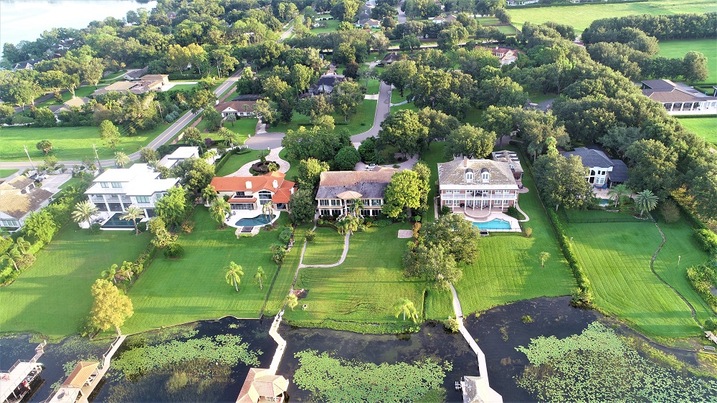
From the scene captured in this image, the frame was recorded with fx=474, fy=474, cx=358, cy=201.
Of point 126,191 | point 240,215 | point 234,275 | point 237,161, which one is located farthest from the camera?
point 237,161

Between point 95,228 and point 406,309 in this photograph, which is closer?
point 406,309

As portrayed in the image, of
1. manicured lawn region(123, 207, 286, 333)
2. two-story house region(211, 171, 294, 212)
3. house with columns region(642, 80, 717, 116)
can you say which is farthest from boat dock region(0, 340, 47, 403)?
house with columns region(642, 80, 717, 116)

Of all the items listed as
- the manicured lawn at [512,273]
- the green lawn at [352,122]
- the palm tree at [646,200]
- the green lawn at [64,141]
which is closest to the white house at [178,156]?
the green lawn at [64,141]

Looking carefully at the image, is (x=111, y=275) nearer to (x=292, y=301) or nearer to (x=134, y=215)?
(x=134, y=215)

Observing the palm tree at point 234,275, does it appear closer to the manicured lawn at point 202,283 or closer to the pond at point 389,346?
the manicured lawn at point 202,283

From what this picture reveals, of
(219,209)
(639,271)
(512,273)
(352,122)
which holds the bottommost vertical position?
(639,271)

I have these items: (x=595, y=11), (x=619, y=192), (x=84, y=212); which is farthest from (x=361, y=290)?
(x=595, y=11)

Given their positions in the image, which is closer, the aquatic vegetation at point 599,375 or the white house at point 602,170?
the aquatic vegetation at point 599,375
